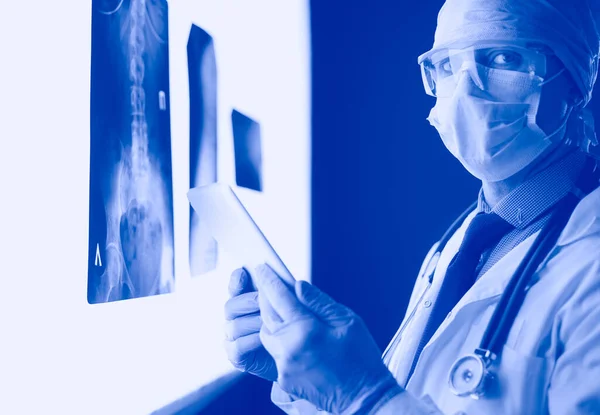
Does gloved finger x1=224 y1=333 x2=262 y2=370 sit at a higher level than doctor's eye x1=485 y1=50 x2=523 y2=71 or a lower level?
lower

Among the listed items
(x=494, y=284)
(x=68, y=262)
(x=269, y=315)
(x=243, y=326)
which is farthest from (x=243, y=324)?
(x=494, y=284)

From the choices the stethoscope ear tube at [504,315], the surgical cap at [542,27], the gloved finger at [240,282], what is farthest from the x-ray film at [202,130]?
the stethoscope ear tube at [504,315]

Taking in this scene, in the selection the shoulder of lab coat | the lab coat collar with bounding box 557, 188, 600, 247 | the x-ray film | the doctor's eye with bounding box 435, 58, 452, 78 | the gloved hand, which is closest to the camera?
the shoulder of lab coat

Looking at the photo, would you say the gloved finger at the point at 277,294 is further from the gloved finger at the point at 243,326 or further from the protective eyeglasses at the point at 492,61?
the protective eyeglasses at the point at 492,61

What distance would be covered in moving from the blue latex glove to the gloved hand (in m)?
0.18

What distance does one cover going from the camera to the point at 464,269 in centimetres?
101

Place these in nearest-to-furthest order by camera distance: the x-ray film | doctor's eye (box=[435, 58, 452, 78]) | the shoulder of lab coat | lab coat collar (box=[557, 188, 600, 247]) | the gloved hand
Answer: the shoulder of lab coat
lab coat collar (box=[557, 188, 600, 247])
the gloved hand
doctor's eye (box=[435, 58, 452, 78])
the x-ray film

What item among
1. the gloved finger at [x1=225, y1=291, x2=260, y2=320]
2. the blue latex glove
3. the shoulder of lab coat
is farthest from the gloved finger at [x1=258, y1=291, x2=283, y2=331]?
the shoulder of lab coat

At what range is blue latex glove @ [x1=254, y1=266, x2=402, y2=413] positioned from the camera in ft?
2.47

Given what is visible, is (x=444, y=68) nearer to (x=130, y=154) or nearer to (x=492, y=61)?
(x=492, y=61)

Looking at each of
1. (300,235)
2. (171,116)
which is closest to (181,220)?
(171,116)

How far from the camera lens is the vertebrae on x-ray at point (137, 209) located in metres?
0.94

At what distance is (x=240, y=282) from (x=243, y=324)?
8cm

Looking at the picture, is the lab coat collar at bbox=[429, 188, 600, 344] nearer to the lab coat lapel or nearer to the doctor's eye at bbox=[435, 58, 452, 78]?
the lab coat lapel
